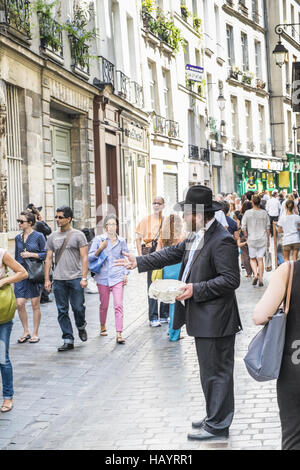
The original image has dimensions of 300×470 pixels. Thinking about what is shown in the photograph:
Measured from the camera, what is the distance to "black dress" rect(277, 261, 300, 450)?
13.0 ft

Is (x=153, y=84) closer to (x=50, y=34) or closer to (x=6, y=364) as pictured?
(x=50, y=34)

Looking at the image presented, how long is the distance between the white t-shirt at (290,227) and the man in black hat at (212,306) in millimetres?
8942

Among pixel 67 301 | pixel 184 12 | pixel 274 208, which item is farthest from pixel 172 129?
pixel 67 301

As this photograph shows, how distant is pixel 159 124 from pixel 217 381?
23739 millimetres

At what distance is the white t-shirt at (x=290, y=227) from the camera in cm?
1441

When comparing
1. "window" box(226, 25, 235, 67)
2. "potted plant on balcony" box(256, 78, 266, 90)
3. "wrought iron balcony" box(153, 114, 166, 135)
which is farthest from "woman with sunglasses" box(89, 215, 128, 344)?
"potted plant on balcony" box(256, 78, 266, 90)

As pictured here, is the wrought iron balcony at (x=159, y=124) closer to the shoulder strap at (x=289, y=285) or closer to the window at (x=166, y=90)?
the window at (x=166, y=90)

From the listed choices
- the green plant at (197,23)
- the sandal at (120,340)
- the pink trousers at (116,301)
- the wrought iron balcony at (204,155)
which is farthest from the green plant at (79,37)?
the wrought iron balcony at (204,155)

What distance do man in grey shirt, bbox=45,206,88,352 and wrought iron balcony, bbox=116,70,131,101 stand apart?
1410cm

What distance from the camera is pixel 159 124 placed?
28.8 metres

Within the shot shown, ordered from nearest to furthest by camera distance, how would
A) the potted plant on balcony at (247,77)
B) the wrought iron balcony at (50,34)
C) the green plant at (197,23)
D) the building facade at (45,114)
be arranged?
the building facade at (45,114) → the wrought iron balcony at (50,34) → the green plant at (197,23) → the potted plant on balcony at (247,77)

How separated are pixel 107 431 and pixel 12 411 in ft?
3.67
